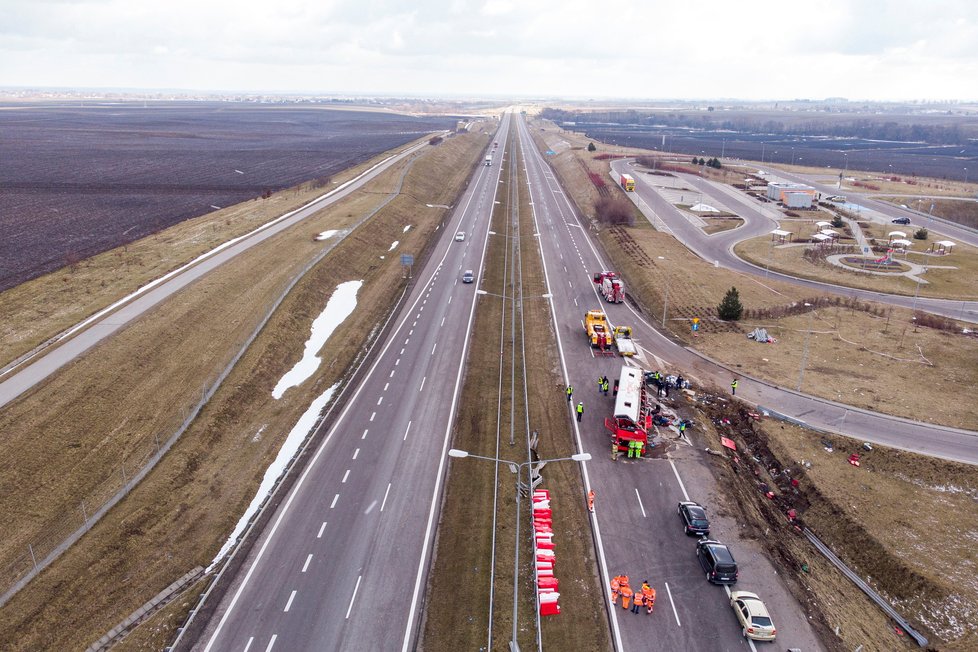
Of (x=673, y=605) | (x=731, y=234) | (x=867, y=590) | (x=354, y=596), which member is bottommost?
(x=867, y=590)

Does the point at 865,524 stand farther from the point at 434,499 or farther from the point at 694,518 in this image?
the point at 434,499

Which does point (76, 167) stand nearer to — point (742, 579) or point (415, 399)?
point (415, 399)

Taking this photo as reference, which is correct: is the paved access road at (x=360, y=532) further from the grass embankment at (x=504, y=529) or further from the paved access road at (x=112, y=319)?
the paved access road at (x=112, y=319)

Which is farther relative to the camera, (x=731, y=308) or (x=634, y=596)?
(x=731, y=308)

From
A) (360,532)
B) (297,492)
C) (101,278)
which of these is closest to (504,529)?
(360,532)

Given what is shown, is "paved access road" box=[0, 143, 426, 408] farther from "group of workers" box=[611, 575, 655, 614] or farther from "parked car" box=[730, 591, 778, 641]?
"parked car" box=[730, 591, 778, 641]

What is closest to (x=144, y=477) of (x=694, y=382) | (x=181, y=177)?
(x=694, y=382)
